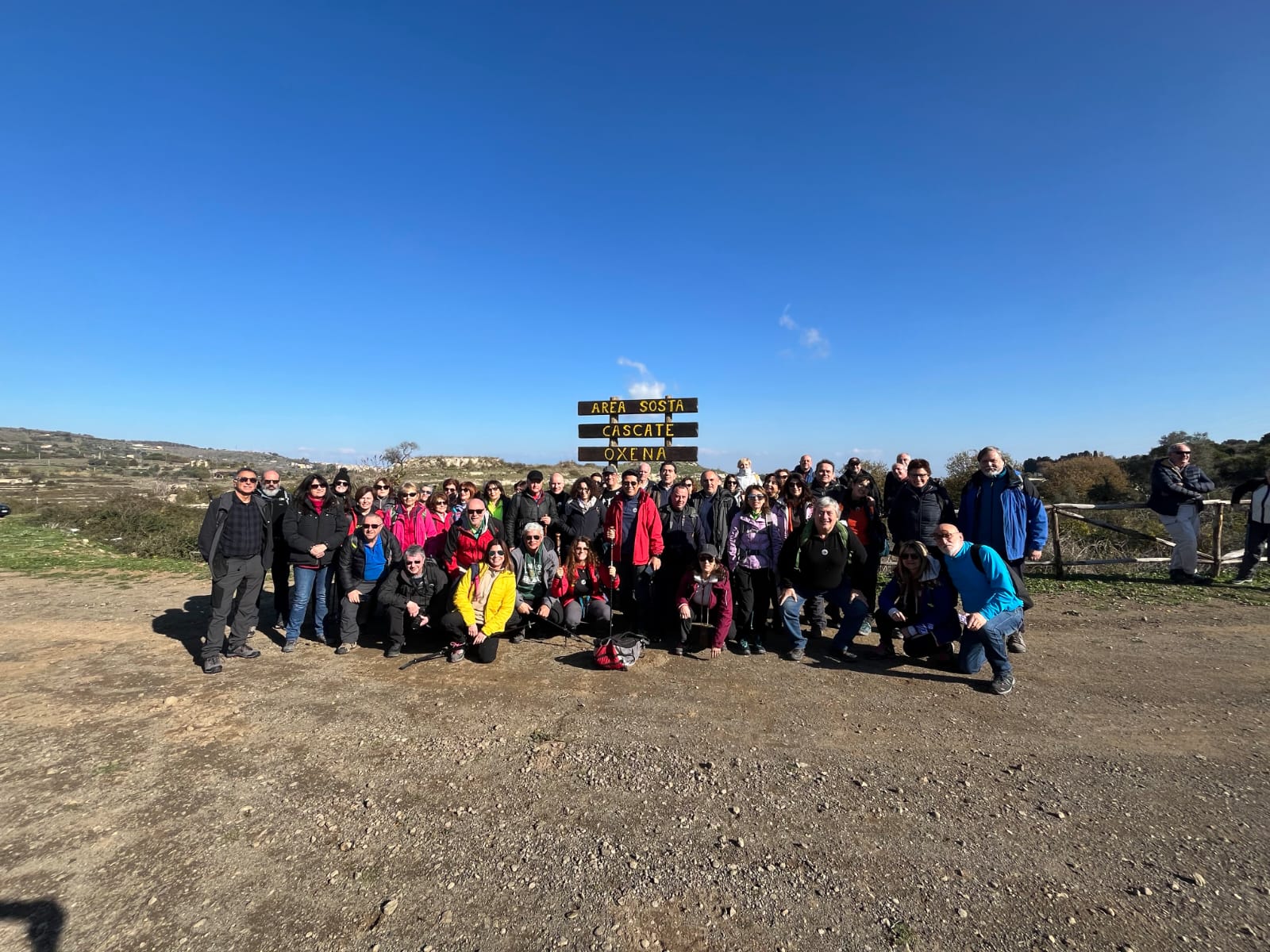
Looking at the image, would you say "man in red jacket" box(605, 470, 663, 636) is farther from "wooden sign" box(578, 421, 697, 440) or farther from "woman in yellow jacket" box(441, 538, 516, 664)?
"wooden sign" box(578, 421, 697, 440)

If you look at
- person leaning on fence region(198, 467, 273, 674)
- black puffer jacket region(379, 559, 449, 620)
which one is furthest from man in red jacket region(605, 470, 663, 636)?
person leaning on fence region(198, 467, 273, 674)

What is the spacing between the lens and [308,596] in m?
6.25

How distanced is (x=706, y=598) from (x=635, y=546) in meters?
1.10

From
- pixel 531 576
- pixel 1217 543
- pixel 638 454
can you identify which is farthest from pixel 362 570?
pixel 1217 543

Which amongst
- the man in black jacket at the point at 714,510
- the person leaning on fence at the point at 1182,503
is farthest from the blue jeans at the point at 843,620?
the person leaning on fence at the point at 1182,503

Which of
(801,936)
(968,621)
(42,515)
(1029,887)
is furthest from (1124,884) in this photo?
(42,515)

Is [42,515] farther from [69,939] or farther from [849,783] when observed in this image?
[849,783]

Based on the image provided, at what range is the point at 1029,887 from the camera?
2582 mm

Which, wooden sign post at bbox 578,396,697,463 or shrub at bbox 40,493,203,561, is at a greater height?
wooden sign post at bbox 578,396,697,463

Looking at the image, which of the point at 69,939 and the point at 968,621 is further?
the point at 968,621

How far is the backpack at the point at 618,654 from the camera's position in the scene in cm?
535

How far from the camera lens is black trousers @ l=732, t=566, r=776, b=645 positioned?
594 cm

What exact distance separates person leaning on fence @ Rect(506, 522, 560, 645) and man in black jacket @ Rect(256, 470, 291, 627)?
2696mm

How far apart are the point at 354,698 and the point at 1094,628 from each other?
8.13 meters
